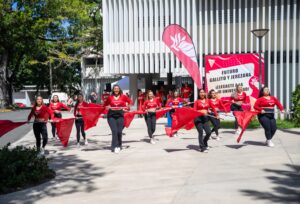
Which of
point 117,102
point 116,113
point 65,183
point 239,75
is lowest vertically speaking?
point 65,183

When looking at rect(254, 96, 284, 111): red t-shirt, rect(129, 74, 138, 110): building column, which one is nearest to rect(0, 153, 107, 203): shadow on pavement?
rect(254, 96, 284, 111): red t-shirt

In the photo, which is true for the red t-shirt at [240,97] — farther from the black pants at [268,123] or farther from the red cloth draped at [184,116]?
the red cloth draped at [184,116]

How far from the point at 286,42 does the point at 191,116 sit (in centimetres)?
1146

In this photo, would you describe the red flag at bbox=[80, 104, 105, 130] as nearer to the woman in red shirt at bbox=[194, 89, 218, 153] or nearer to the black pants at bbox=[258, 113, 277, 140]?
the woman in red shirt at bbox=[194, 89, 218, 153]

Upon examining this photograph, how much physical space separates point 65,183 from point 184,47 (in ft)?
28.8

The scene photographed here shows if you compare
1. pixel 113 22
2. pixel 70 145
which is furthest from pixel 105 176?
pixel 113 22

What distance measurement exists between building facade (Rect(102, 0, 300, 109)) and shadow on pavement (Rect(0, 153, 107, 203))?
13656mm

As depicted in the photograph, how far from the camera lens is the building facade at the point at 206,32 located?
20656 mm

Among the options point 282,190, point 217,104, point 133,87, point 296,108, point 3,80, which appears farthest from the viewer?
point 3,80

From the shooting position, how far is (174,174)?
8.19 meters

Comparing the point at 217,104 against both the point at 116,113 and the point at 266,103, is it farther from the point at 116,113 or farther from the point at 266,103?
the point at 116,113

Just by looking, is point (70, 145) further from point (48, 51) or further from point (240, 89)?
point (48, 51)

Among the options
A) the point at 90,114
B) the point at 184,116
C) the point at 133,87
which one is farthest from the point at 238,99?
the point at 133,87

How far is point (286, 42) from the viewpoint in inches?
808
